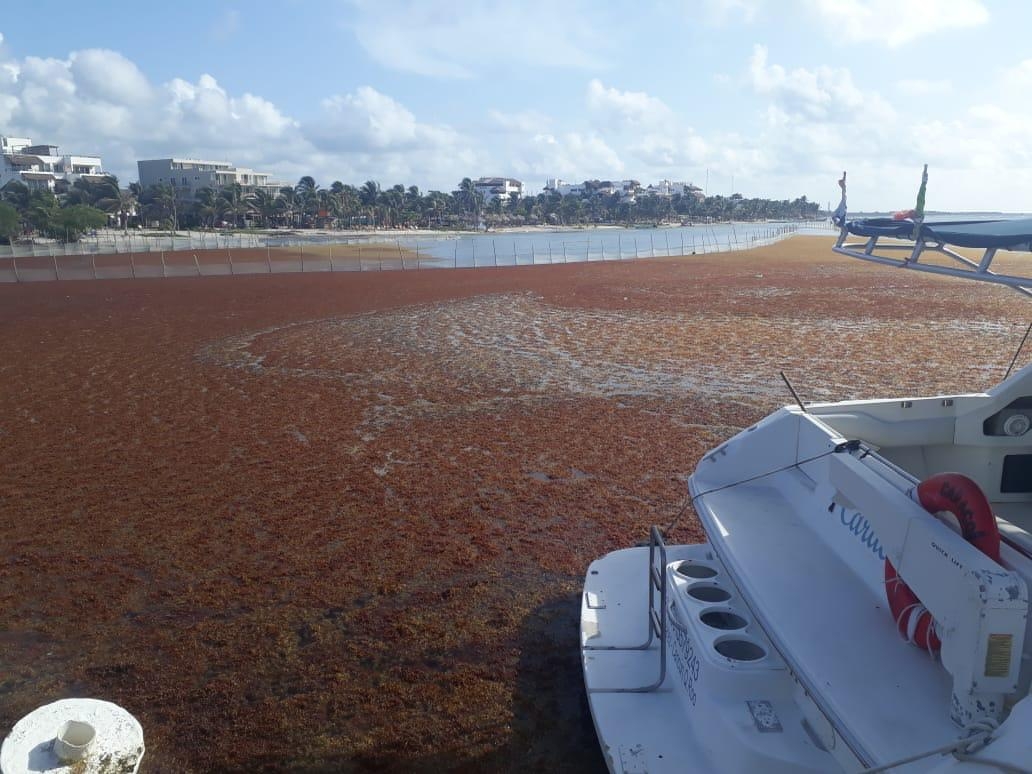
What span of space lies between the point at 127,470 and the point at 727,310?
18.1 metres

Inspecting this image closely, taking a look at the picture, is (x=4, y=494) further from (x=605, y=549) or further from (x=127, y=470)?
(x=605, y=549)

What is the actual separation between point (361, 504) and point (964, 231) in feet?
19.1

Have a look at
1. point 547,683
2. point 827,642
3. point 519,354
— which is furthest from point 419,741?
point 519,354

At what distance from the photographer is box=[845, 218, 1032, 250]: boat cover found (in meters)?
3.96

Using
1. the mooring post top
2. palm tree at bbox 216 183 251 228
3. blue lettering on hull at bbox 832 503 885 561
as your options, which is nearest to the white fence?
palm tree at bbox 216 183 251 228

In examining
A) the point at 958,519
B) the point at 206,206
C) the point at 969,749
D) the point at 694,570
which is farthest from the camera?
the point at 206,206

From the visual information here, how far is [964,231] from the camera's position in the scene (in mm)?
Answer: 4230

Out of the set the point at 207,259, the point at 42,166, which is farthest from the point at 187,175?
the point at 207,259

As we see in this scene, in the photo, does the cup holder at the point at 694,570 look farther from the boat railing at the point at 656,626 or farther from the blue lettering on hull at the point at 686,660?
the blue lettering on hull at the point at 686,660

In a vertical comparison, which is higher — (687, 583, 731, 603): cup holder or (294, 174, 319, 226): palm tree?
(294, 174, 319, 226): palm tree

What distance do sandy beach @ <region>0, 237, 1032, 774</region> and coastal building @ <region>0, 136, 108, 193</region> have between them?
101 m

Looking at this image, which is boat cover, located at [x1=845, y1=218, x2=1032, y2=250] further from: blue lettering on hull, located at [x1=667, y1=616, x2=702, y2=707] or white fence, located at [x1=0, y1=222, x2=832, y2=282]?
white fence, located at [x1=0, y1=222, x2=832, y2=282]

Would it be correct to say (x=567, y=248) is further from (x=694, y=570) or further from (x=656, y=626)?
(x=656, y=626)

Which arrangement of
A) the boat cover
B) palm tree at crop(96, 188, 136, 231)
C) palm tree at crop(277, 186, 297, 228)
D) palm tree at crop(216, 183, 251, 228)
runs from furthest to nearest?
palm tree at crop(277, 186, 297, 228)
palm tree at crop(216, 183, 251, 228)
palm tree at crop(96, 188, 136, 231)
the boat cover
